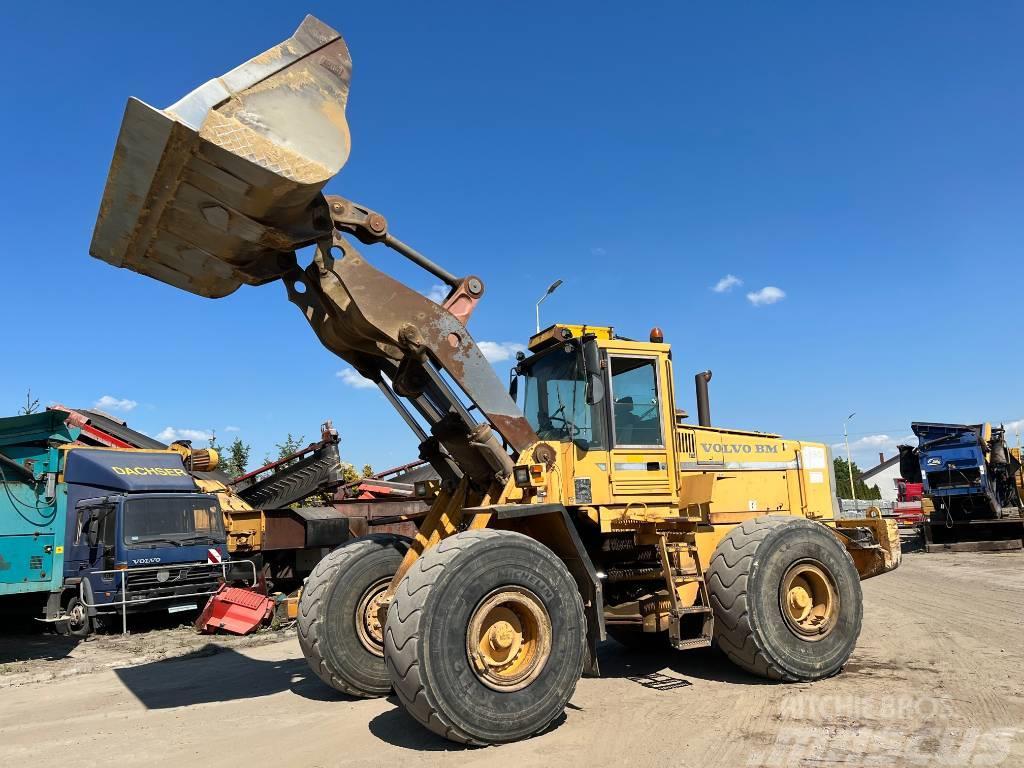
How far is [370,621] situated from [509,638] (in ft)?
6.64

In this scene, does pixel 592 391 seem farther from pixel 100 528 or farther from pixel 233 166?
pixel 100 528

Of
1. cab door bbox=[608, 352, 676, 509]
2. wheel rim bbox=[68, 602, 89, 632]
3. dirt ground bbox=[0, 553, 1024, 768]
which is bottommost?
dirt ground bbox=[0, 553, 1024, 768]

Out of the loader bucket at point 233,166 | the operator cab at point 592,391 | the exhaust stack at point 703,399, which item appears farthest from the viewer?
the exhaust stack at point 703,399

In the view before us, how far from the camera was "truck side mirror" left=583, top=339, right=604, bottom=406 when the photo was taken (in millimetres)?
7361

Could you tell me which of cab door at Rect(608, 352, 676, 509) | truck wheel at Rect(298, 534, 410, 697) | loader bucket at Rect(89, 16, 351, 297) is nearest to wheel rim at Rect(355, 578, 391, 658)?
truck wheel at Rect(298, 534, 410, 697)

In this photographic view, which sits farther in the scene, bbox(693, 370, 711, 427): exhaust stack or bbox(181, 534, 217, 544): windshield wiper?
bbox(181, 534, 217, 544): windshield wiper

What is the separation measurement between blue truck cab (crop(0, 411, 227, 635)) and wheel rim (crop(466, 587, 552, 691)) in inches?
390

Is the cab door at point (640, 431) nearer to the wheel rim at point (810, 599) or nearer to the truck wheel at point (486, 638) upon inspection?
the wheel rim at point (810, 599)

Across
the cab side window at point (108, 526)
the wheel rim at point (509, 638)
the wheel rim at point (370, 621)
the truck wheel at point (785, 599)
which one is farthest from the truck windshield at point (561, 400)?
the cab side window at point (108, 526)

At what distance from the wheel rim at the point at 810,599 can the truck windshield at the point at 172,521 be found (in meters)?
11.2

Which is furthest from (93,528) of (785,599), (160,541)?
(785,599)

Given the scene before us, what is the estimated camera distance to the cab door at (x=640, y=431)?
752cm

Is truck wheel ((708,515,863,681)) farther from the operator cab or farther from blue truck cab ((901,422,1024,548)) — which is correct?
blue truck cab ((901,422,1024,548))

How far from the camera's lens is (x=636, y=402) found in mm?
7836
